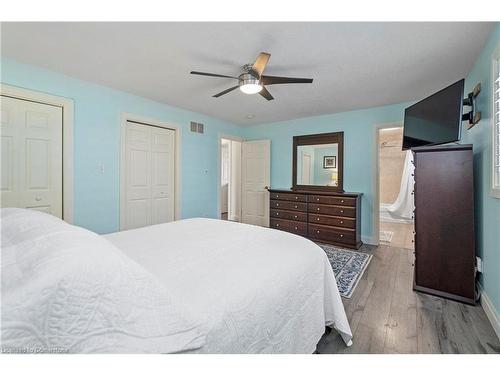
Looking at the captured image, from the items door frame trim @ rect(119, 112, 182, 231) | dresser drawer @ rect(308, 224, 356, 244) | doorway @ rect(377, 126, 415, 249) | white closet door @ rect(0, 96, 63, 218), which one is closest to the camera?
white closet door @ rect(0, 96, 63, 218)

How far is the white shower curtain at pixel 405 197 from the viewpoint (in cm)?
553

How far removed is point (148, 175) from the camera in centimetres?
361

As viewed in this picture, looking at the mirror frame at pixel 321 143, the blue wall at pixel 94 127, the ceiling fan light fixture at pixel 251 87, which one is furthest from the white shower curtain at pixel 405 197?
the blue wall at pixel 94 127

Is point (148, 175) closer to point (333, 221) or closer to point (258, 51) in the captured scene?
point (258, 51)

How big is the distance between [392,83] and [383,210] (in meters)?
3.90

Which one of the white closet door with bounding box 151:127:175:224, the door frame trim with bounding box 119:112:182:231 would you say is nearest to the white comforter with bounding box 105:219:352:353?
the door frame trim with bounding box 119:112:182:231

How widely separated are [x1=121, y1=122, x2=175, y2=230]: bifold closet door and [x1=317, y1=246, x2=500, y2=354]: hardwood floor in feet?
9.71

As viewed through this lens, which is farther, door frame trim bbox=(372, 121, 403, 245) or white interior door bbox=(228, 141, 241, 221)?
white interior door bbox=(228, 141, 241, 221)

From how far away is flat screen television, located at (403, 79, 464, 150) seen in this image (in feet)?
6.68

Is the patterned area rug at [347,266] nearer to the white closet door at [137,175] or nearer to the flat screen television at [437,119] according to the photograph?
the flat screen television at [437,119]

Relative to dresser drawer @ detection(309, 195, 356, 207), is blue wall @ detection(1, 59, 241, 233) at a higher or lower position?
higher

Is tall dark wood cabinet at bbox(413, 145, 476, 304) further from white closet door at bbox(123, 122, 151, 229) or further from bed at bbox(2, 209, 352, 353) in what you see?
white closet door at bbox(123, 122, 151, 229)

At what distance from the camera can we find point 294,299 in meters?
1.21

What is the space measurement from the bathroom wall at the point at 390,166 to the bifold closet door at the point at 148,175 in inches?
209
